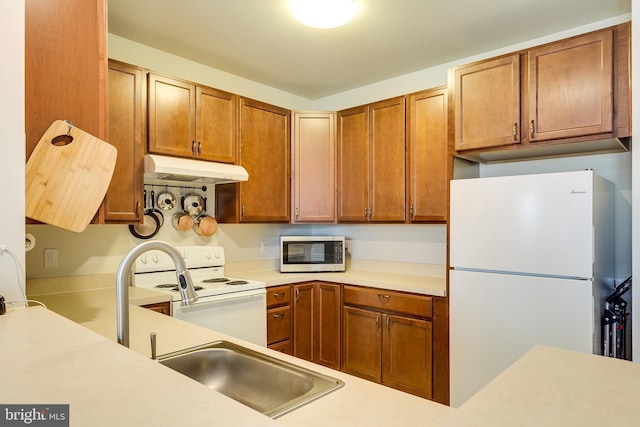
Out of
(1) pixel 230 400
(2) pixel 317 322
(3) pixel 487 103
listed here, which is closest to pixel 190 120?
(2) pixel 317 322

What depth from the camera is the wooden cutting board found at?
4.54 ft

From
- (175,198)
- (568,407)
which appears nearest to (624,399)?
(568,407)

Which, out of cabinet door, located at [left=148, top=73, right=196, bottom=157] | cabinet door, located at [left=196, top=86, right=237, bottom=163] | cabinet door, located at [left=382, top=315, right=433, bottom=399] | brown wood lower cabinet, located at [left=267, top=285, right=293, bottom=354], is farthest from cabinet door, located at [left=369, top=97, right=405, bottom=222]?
cabinet door, located at [left=148, top=73, right=196, bottom=157]

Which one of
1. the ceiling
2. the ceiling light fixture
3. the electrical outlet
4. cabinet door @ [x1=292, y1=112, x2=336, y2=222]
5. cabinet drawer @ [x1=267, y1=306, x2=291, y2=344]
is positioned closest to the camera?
the ceiling light fixture

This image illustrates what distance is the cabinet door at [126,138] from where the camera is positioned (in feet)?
7.93

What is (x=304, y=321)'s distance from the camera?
A: 10.5 ft

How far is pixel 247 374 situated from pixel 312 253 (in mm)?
2144

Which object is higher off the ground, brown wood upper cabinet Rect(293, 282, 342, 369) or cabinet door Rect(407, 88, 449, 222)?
cabinet door Rect(407, 88, 449, 222)

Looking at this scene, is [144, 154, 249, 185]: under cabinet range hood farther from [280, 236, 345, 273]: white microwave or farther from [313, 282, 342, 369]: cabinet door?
[313, 282, 342, 369]: cabinet door

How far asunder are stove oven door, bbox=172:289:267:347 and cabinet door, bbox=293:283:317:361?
32 centimetres

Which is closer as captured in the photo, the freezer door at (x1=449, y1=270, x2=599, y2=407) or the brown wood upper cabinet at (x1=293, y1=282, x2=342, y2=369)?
the freezer door at (x1=449, y1=270, x2=599, y2=407)

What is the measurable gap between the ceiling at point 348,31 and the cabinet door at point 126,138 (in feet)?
1.20

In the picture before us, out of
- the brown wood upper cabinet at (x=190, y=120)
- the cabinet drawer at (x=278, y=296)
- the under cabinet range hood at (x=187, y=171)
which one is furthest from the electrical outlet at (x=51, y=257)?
the cabinet drawer at (x=278, y=296)

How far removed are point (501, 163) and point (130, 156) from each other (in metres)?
2.50
